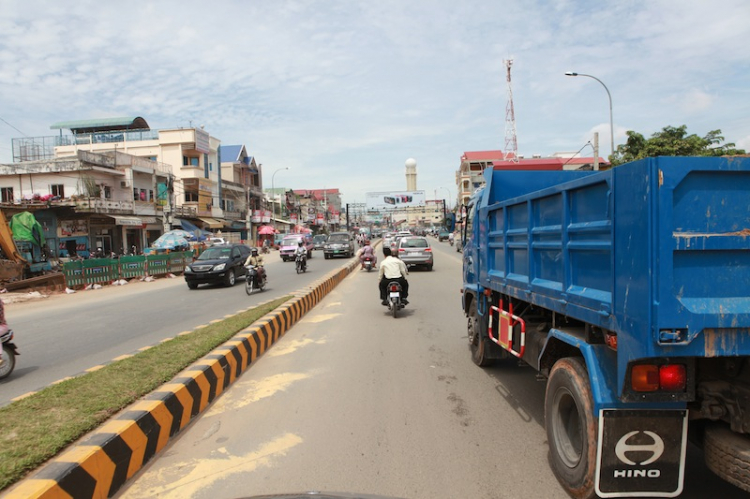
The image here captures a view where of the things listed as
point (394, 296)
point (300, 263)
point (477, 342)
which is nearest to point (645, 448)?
point (477, 342)

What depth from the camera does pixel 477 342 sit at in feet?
21.8

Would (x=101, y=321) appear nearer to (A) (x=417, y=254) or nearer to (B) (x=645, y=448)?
(B) (x=645, y=448)

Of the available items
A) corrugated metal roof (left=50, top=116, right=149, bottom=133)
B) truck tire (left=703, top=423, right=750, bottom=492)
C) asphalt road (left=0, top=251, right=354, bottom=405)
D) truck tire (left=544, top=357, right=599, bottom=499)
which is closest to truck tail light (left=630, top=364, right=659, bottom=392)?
truck tire (left=544, top=357, right=599, bottom=499)

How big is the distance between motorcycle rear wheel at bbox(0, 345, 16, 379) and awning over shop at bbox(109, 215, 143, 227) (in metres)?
29.4

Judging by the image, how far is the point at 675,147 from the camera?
20438 mm

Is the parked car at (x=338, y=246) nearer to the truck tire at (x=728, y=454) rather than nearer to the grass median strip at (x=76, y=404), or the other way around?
the grass median strip at (x=76, y=404)

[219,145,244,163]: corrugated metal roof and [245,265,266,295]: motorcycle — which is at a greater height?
[219,145,244,163]: corrugated metal roof

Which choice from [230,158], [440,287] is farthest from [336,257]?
[230,158]

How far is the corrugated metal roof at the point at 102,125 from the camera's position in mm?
49344

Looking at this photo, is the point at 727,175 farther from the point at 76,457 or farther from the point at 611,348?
the point at 76,457

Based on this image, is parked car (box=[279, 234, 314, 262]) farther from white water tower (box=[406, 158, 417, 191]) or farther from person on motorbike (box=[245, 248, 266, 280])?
white water tower (box=[406, 158, 417, 191])

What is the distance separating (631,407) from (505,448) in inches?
57.5

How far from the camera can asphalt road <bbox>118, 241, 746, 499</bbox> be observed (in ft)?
11.1

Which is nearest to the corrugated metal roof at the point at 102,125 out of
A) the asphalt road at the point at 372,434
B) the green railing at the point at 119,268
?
the green railing at the point at 119,268
